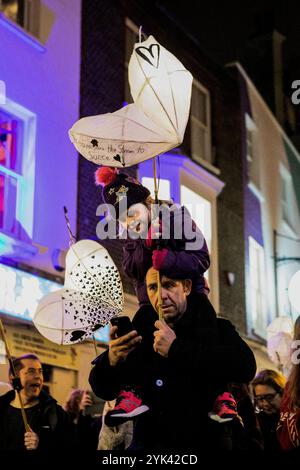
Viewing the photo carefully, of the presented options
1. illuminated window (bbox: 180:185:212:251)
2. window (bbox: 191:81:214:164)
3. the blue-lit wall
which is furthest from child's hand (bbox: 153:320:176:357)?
window (bbox: 191:81:214:164)

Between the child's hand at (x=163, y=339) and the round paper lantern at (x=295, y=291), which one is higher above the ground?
the round paper lantern at (x=295, y=291)

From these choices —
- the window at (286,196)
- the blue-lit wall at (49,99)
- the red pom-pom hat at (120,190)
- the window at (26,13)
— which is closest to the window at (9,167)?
the blue-lit wall at (49,99)

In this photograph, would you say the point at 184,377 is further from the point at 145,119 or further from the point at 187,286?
the point at 145,119

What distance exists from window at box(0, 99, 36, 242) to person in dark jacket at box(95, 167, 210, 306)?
6713 mm

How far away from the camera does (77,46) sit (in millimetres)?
14984

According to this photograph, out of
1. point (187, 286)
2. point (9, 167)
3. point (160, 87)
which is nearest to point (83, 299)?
point (187, 286)

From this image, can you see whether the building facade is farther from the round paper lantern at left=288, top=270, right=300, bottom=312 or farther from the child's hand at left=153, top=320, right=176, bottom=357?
the child's hand at left=153, top=320, right=176, bottom=357

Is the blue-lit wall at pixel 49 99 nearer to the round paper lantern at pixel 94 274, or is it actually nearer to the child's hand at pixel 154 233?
the round paper lantern at pixel 94 274

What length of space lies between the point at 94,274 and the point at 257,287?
16.8m

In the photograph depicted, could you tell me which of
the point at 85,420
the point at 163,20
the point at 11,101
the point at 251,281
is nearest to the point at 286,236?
the point at 251,281

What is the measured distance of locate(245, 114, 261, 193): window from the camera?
893 inches

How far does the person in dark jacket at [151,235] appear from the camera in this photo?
5309 mm
